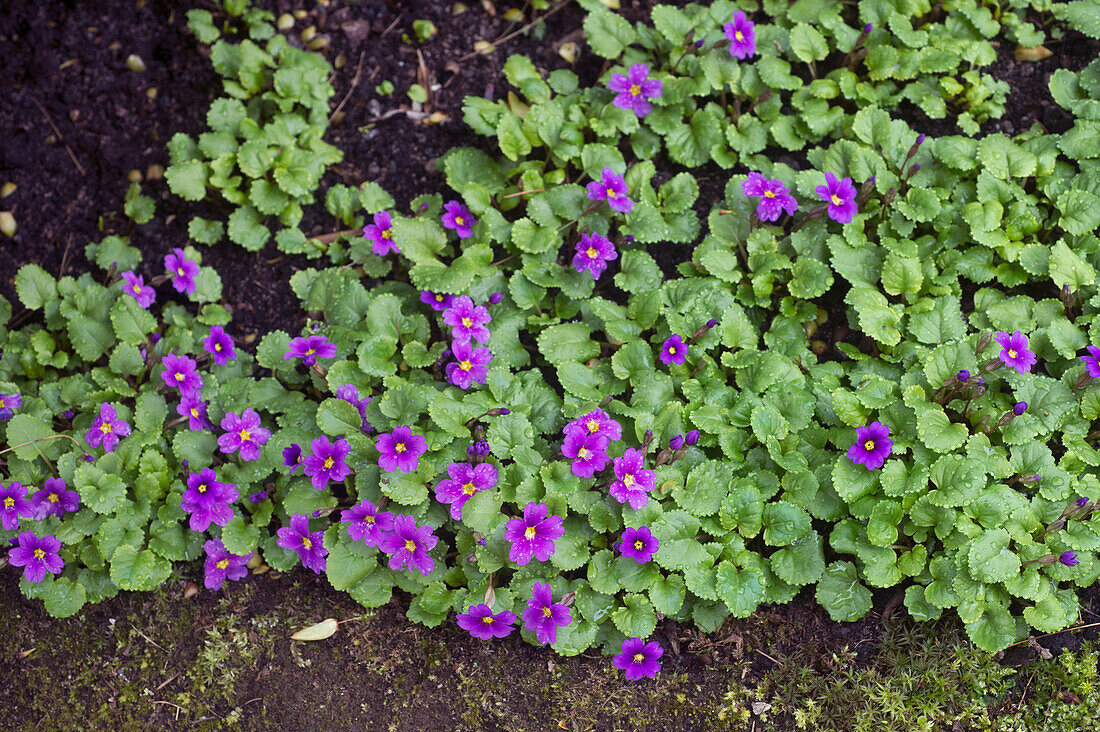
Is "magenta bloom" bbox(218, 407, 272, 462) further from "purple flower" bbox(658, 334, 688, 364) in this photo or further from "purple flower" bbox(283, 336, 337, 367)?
"purple flower" bbox(658, 334, 688, 364)

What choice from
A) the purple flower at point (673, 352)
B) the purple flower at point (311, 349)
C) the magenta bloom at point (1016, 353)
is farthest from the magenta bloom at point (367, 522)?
the magenta bloom at point (1016, 353)

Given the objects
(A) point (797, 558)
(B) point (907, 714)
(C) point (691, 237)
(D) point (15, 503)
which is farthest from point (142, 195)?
(B) point (907, 714)

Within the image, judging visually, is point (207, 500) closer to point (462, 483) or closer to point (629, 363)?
point (462, 483)

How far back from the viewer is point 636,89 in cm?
408

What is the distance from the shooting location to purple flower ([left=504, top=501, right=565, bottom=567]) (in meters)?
3.13

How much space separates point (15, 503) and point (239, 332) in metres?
1.30

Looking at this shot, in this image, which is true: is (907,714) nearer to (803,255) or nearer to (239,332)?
(803,255)

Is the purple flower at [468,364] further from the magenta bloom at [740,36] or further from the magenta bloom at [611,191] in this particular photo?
the magenta bloom at [740,36]

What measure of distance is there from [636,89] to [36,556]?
3.51m

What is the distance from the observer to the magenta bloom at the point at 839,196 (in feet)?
12.3

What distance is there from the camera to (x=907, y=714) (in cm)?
318

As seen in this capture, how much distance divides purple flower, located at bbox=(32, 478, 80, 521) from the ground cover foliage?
21 mm

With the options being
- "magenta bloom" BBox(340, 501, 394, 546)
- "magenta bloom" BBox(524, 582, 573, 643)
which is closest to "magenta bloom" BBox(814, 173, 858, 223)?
"magenta bloom" BBox(524, 582, 573, 643)

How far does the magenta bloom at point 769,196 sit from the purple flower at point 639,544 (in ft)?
5.31
